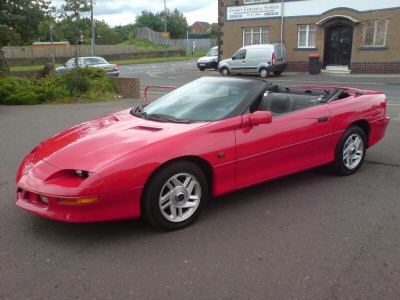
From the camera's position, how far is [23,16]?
1798 cm

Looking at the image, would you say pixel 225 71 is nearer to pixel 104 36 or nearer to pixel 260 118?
pixel 260 118

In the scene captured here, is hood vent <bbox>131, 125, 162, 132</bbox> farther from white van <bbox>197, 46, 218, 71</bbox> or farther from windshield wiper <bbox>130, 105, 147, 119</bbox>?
white van <bbox>197, 46, 218, 71</bbox>

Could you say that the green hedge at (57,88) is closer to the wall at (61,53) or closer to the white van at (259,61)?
the white van at (259,61)

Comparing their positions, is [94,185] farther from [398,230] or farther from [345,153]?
[345,153]

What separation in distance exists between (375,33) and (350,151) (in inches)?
832

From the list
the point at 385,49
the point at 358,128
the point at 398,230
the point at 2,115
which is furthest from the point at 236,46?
the point at 398,230

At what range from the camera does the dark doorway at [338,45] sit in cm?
2510

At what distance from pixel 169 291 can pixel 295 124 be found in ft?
8.13

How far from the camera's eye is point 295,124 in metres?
4.65

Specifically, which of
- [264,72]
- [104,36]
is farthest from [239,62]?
[104,36]

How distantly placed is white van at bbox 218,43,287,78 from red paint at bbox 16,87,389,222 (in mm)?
19128

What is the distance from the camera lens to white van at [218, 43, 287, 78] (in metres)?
23.9

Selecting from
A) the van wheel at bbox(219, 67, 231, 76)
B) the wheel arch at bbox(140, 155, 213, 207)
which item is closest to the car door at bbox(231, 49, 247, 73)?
the van wheel at bbox(219, 67, 231, 76)

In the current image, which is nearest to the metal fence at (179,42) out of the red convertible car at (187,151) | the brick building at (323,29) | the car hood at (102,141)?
the brick building at (323,29)
